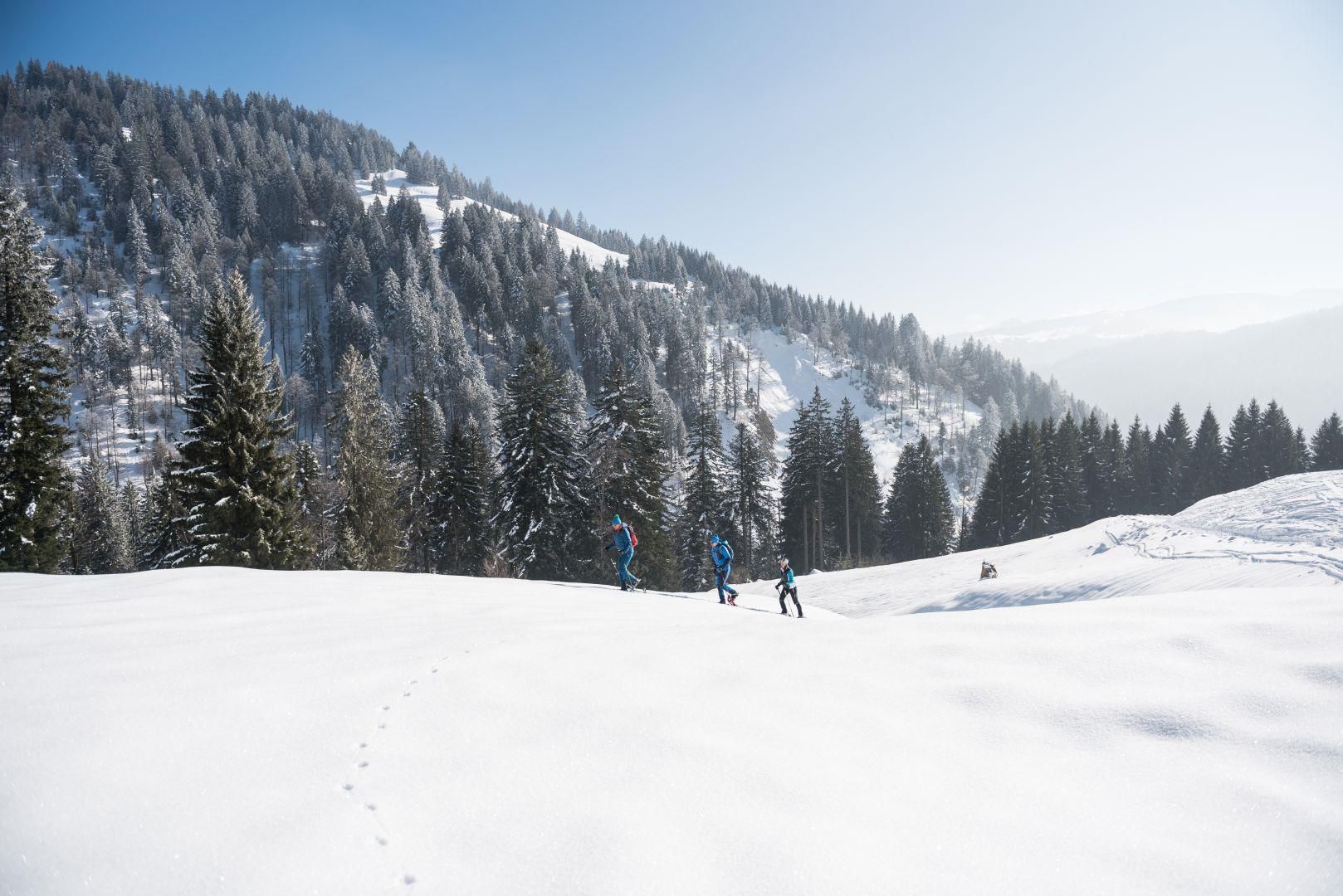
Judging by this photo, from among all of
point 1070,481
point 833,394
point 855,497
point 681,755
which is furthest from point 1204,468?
point 833,394

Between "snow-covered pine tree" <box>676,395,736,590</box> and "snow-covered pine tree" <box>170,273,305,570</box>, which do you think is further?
"snow-covered pine tree" <box>676,395,736,590</box>

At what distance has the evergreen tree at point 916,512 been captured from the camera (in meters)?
51.3

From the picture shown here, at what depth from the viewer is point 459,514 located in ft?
109

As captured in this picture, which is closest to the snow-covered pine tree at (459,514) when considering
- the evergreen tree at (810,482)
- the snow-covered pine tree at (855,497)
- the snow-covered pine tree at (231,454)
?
the snow-covered pine tree at (231,454)

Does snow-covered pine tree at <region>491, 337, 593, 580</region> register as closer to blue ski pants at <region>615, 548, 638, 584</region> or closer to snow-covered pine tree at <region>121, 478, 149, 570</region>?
blue ski pants at <region>615, 548, 638, 584</region>

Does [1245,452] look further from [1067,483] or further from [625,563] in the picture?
[625,563]

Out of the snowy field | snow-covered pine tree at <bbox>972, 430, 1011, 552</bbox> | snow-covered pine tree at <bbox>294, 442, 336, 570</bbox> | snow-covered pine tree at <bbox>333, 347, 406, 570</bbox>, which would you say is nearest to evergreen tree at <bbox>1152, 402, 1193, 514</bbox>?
snow-covered pine tree at <bbox>972, 430, 1011, 552</bbox>

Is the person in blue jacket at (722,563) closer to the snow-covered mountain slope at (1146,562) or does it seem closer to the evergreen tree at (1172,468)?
the snow-covered mountain slope at (1146,562)

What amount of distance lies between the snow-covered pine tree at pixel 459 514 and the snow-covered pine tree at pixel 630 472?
763 centimetres

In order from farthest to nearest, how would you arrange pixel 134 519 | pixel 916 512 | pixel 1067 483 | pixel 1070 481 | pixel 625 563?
pixel 134 519, pixel 1070 481, pixel 1067 483, pixel 916 512, pixel 625 563

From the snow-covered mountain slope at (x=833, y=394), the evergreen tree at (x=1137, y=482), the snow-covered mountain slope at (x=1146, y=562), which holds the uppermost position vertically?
the snow-covered mountain slope at (x=833, y=394)

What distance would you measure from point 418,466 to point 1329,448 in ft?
275

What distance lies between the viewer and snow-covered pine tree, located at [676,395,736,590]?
124 ft

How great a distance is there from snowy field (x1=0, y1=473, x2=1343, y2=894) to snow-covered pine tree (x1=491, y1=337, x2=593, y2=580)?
2096cm
